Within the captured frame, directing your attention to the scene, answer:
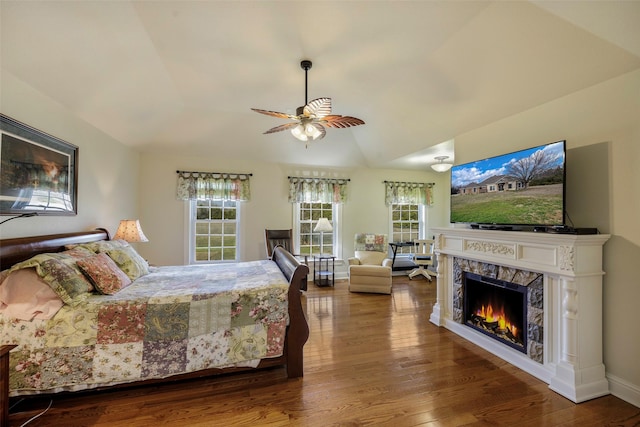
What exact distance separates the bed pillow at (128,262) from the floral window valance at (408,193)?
470 centimetres

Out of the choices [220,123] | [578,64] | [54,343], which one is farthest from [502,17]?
[54,343]

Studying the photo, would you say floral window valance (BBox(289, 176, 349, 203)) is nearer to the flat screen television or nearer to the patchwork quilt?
the flat screen television

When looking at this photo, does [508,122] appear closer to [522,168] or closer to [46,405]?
[522,168]

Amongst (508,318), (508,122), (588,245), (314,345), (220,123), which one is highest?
(220,123)

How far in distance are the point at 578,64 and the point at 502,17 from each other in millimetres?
696

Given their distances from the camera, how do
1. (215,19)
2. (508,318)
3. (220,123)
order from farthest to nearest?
(220,123) → (508,318) → (215,19)

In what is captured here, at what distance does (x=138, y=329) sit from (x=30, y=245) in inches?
47.0

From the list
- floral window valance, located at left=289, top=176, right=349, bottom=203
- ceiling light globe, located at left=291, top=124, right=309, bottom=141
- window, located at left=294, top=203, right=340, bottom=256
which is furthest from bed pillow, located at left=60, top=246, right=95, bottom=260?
window, located at left=294, top=203, right=340, bottom=256

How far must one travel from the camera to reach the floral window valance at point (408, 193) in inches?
232

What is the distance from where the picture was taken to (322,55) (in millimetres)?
2572

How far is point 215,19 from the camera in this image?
84.0 inches

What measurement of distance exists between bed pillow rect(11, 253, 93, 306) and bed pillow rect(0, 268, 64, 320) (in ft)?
0.11

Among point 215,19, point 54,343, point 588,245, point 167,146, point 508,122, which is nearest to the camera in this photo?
point 54,343

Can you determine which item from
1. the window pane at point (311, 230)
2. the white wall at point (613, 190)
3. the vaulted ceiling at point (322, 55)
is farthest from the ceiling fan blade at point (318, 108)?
the window pane at point (311, 230)
